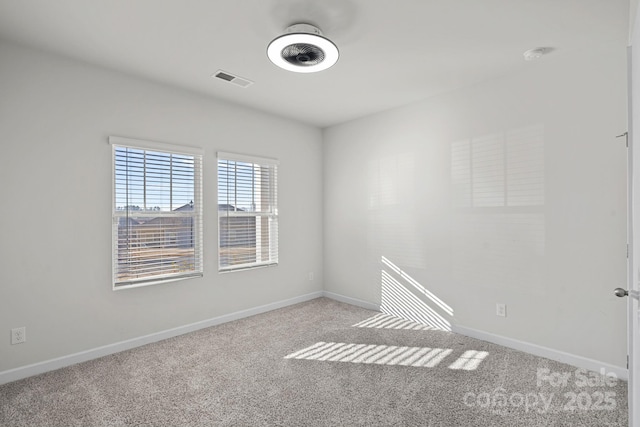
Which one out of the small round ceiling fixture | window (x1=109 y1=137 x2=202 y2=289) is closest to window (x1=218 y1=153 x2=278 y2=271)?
window (x1=109 y1=137 x2=202 y2=289)

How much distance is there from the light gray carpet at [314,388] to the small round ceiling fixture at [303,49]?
2462mm

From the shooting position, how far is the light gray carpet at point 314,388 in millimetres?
2049

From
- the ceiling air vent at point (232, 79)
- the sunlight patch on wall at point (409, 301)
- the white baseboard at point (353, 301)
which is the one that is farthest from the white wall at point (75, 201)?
the sunlight patch on wall at point (409, 301)

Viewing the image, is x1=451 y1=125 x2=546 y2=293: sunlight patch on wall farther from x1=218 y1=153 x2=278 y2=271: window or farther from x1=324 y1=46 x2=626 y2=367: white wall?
x1=218 y1=153 x2=278 y2=271: window

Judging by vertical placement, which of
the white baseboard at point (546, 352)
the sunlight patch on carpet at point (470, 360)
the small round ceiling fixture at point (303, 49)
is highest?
the small round ceiling fixture at point (303, 49)

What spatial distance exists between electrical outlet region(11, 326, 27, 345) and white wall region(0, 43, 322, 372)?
0.03m

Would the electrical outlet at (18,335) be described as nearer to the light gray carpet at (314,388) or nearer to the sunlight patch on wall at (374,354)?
the light gray carpet at (314,388)

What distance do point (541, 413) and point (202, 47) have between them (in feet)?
11.7

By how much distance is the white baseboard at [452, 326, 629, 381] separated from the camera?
8.36 ft

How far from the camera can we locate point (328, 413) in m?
2.09

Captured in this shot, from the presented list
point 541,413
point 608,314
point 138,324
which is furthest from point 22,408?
point 608,314

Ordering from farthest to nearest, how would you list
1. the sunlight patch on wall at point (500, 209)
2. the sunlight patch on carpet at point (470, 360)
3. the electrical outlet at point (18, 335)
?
the sunlight patch on wall at point (500, 209)
the sunlight patch on carpet at point (470, 360)
the electrical outlet at point (18, 335)

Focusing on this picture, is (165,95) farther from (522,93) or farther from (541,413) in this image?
(541,413)

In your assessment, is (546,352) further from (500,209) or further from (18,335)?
(18,335)
